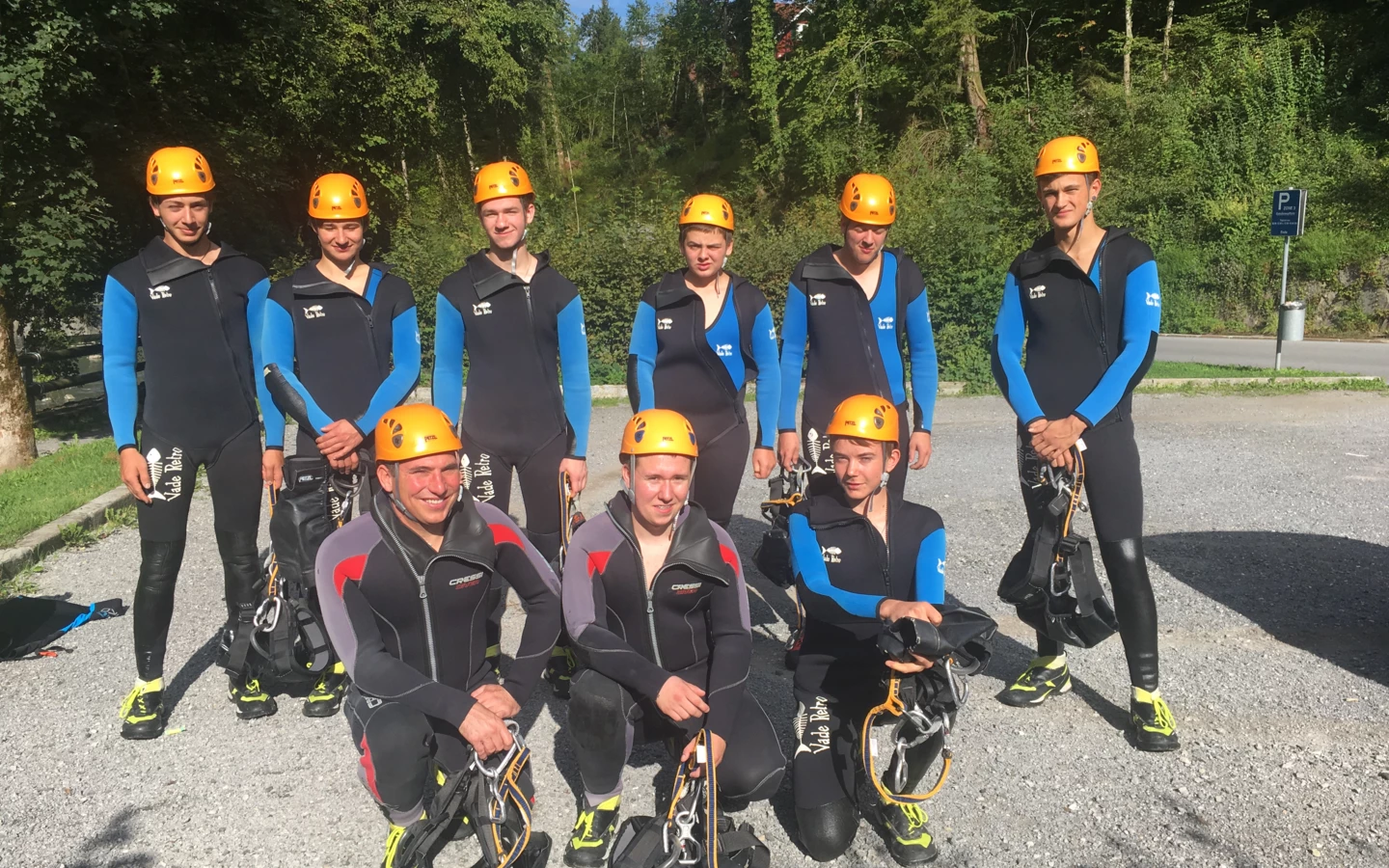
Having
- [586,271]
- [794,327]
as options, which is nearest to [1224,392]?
[586,271]

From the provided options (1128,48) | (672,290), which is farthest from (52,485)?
(1128,48)

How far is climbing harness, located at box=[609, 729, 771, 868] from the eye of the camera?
305 centimetres

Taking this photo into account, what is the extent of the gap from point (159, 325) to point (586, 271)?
1111cm

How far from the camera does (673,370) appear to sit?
4844 millimetres

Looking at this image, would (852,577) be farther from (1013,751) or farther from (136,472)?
(136,472)

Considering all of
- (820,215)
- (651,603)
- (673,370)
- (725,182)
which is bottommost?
(651,603)

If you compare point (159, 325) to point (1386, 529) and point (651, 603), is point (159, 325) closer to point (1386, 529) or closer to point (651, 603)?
point (651, 603)

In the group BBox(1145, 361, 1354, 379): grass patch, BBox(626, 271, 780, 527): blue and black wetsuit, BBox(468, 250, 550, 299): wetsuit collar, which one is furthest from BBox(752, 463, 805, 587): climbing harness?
BBox(1145, 361, 1354, 379): grass patch

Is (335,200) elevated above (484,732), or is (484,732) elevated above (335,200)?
(335,200)

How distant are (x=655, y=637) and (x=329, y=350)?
2179mm

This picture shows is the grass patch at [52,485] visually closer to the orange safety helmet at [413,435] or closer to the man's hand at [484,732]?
the orange safety helmet at [413,435]

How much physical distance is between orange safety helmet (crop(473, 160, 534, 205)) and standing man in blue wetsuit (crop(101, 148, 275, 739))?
1180 mm

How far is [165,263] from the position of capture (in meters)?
4.28

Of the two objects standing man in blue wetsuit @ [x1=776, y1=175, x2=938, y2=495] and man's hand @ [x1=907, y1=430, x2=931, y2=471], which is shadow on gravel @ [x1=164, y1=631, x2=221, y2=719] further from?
man's hand @ [x1=907, y1=430, x2=931, y2=471]
